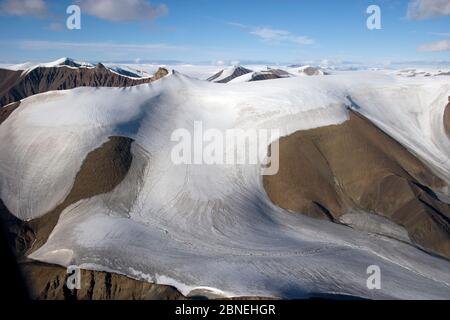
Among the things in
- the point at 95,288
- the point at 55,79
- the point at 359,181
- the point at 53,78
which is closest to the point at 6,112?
the point at 95,288

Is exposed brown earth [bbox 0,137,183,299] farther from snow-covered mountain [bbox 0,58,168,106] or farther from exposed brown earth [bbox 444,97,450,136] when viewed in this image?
snow-covered mountain [bbox 0,58,168,106]

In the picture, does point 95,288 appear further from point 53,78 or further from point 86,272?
point 53,78

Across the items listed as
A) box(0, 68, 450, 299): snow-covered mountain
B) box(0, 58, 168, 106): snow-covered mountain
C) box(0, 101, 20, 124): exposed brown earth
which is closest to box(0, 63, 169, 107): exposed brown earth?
box(0, 58, 168, 106): snow-covered mountain

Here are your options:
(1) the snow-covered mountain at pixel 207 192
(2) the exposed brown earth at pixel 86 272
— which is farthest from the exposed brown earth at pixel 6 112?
(2) the exposed brown earth at pixel 86 272

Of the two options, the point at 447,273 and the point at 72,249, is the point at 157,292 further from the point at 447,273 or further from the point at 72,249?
the point at 447,273

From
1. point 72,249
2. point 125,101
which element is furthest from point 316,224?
point 125,101
